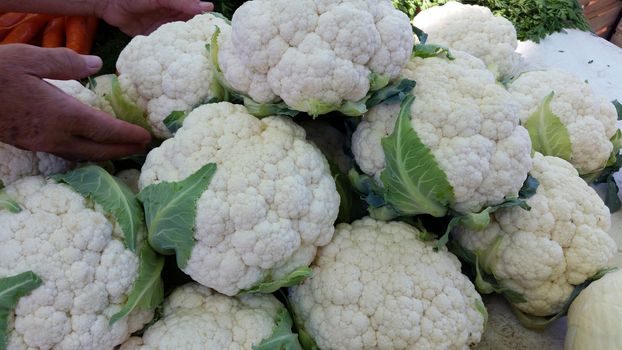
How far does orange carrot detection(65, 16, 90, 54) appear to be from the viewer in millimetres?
2004

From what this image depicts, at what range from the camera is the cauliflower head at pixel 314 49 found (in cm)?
124

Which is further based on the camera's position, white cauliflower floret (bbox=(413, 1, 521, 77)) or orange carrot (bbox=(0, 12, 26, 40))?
orange carrot (bbox=(0, 12, 26, 40))

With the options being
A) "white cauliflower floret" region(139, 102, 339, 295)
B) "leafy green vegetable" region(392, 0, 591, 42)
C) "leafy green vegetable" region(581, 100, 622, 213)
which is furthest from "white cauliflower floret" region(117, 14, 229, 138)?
"leafy green vegetable" region(392, 0, 591, 42)

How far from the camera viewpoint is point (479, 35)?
1959mm

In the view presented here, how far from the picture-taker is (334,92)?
126cm

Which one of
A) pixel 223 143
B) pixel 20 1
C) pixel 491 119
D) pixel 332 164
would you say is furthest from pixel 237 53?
pixel 20 1

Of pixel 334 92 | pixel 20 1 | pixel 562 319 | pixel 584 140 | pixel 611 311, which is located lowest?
pixel 562 319

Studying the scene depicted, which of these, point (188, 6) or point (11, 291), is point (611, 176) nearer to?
point (188, 6)

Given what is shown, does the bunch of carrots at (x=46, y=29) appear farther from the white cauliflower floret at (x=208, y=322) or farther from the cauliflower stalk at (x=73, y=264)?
the white cauliflower floret at (x=208, y=322)

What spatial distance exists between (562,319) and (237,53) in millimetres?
1267

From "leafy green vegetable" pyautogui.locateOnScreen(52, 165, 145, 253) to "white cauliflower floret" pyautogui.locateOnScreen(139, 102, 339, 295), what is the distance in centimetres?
7

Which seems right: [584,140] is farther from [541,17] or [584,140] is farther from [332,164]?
[541,17]

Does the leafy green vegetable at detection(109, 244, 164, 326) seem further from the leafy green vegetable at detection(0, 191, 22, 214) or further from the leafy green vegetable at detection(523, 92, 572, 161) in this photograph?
the leafy green vegetable at detection(523, 92, 572, 161)

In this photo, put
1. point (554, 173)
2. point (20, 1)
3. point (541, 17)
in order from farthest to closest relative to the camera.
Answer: point (541, 17) → point (20, 1) → point (554, 173)
